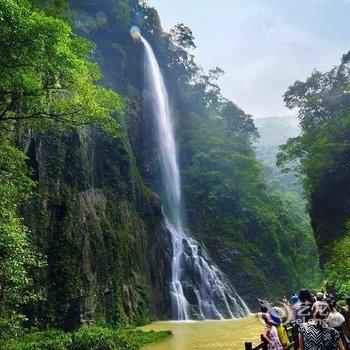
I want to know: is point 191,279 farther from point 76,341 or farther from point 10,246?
point 10,246

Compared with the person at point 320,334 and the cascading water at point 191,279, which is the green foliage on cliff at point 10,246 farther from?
the cascading water at point 191,279

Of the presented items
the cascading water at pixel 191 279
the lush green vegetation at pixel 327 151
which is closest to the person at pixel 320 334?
the lush green vegetation at pixel 327 151

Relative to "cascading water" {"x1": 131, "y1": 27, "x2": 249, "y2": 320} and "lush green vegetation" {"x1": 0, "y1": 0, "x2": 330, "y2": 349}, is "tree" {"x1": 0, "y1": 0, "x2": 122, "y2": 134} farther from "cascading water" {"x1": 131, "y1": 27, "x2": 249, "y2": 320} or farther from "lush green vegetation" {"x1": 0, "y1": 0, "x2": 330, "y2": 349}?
"cascading water" {"x1": 131, "y1": 27, "x2": 249, "y2": 320}

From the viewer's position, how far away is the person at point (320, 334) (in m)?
4.77

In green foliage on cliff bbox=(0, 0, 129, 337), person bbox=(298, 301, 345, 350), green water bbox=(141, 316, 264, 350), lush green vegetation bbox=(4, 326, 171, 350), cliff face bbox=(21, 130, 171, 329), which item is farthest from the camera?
cliff face bbox=(21, 130, 171, 329)

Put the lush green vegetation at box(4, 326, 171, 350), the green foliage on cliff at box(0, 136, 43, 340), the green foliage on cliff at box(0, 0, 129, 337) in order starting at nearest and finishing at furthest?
the green foliage on cliff at box(0, 0, 129, 337)
the green foliage on cliff at box(0, 136, 43, 340)
the lush green vegetation at box(4, 326, 171, 350)

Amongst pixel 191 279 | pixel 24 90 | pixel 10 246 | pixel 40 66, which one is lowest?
pixel 191 279

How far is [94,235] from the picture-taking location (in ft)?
65.0

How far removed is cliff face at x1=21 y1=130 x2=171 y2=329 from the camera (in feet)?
54.7

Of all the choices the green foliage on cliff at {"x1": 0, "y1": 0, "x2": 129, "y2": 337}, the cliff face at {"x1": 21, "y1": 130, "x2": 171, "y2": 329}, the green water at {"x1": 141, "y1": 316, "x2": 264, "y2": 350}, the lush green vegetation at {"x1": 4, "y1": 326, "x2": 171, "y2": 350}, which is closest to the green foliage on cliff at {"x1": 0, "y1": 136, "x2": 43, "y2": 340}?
the green foliage on cliff at {"x1": 0, "y1": 0, "x2": 129, "y2": 337}

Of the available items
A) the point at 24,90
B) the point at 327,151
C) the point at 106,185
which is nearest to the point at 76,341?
the point at 24,90

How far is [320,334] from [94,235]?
52.8 ft

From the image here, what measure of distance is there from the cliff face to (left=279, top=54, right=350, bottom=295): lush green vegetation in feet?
36.4

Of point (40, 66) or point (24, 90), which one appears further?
point (24, 90)
